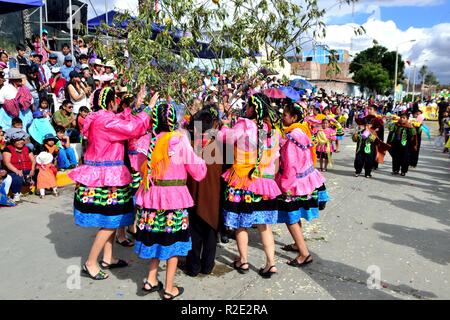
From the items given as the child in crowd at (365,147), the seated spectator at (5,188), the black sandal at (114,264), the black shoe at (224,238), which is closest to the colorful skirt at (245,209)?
the black shoe at (224,238)

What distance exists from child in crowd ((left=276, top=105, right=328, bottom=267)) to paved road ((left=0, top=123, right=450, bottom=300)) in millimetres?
420

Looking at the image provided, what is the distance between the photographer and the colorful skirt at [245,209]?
4066mm

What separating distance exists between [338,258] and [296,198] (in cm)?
94

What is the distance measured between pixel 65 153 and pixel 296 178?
559cm

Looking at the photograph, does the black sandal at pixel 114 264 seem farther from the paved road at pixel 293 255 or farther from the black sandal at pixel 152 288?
the black sandal at pixel 152 288

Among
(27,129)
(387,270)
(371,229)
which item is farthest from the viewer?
(27,129)

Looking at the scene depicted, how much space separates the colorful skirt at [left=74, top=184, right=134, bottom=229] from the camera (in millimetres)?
3885

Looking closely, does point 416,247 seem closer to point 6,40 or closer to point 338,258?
point 338,258

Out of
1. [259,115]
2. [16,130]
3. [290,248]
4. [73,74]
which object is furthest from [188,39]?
[73,74]

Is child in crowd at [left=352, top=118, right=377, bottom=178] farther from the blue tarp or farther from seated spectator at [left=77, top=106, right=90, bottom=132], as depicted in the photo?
the blue tarp

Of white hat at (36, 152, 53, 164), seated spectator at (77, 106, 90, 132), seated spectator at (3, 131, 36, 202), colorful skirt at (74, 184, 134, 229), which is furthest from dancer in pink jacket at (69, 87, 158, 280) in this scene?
seated spectator at (77, 106, 90, 132)
